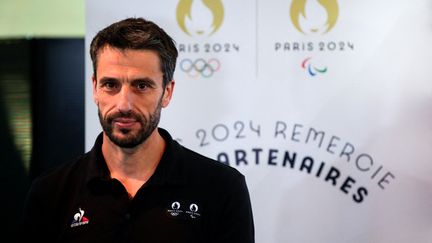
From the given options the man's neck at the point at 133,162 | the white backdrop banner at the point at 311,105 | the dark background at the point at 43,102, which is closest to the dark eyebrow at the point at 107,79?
the man's neck at the point at 133,162

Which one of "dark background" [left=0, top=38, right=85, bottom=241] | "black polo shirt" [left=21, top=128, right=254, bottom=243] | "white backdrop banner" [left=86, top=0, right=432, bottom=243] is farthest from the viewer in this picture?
"dark background" [left=0, top=38, right=85, bottom=241]

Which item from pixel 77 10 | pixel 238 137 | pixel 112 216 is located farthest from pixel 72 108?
pixel 112 216

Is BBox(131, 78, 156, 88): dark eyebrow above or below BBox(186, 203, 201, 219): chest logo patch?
above

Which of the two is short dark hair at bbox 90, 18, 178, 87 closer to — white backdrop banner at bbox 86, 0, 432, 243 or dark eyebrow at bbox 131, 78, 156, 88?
dark eyebrow at bbox 131, 78, 156, 88

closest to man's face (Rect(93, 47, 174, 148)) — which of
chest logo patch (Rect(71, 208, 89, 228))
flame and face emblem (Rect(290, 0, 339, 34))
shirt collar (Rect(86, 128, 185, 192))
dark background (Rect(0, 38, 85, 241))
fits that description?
shirt collar (Rect(86, 128, 185, 192))

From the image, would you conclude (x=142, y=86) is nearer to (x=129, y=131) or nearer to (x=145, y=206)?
(x=129, y=131)

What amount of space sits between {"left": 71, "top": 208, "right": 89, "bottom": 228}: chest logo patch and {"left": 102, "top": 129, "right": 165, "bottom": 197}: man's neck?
141 millimetres

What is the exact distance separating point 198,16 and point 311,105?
0.66m

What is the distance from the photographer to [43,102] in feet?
8.89

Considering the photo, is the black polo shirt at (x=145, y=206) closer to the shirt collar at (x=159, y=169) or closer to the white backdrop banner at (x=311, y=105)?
the shirt collar at (x=159, y=169)

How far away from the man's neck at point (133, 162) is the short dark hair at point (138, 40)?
0.66ft

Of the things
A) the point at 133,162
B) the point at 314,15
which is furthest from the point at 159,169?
the point at 314,15

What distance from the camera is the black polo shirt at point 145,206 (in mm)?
1397

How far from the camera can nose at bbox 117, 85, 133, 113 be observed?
1.40m
